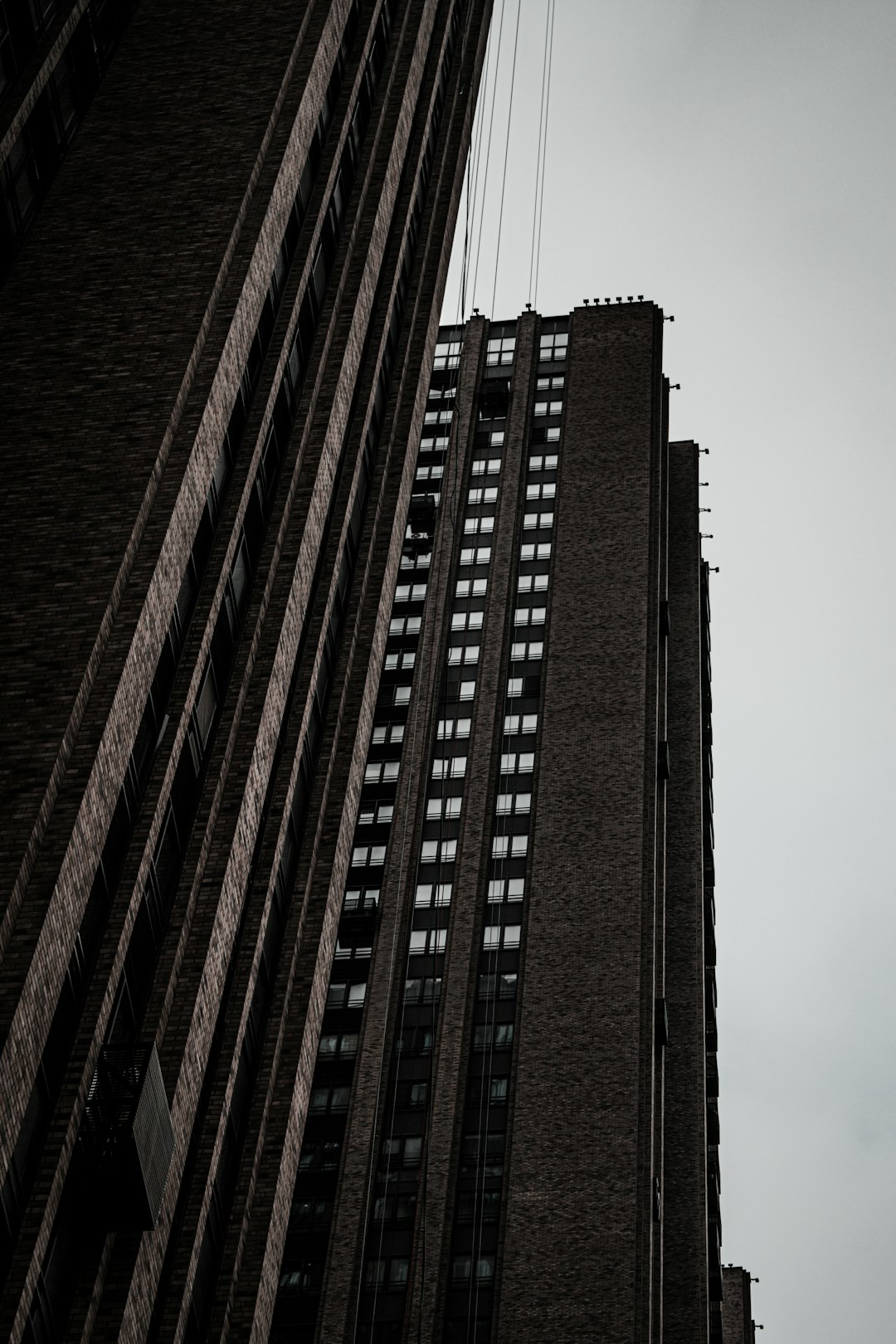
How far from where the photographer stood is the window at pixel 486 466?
95.4 meters

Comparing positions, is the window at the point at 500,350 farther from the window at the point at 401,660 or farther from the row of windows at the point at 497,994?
the window at the point at 401,660

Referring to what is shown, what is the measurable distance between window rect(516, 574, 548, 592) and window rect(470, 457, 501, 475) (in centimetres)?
848

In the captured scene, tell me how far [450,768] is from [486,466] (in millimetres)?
22478

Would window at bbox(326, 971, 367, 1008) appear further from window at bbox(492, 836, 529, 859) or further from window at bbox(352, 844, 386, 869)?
window at bbox(492, 836, 529, 859)

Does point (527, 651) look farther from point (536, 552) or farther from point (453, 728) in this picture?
point (536, 552)

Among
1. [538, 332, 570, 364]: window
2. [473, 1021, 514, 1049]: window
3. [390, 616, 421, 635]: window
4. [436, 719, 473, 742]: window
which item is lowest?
[473, 1021, 514, 1049]: window

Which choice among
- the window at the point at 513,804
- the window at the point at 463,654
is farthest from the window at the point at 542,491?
the window at the point at 513,804

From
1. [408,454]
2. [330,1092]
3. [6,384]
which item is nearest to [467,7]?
[408,454]

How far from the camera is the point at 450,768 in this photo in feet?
264

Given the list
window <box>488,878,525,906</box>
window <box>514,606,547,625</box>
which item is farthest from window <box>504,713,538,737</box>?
window <box>488,878,525,906</box>

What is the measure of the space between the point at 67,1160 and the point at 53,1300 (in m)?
1.87

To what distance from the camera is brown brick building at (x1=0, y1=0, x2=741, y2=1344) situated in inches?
906

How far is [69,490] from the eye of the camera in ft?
84.3

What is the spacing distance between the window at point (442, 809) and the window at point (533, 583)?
48.0ft
